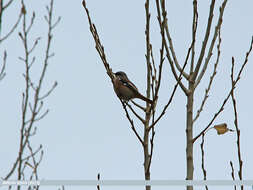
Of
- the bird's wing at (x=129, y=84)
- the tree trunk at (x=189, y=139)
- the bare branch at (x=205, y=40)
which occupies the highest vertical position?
the bird's wing at (x=129, y=84)

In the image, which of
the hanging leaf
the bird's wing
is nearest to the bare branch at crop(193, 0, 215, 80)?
the hanging leaf

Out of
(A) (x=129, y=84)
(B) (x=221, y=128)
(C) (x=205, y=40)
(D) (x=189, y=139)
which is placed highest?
(A) (x=129, y=84)

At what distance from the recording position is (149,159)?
8.37 ft

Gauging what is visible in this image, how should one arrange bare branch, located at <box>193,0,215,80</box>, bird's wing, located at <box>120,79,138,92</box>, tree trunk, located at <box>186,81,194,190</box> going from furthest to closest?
bird's wing, located at <box>120,79,138,92</box> < bare branch, located at <box>193,0,215,80</box> < tree trunk, located at <box>186,81,194,190</box>

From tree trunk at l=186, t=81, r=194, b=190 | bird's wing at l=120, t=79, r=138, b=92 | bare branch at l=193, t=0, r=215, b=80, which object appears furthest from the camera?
bird's wing at l=120, t=79, r=138, b=92

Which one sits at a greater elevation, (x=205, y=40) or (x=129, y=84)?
(x=129, y=84)

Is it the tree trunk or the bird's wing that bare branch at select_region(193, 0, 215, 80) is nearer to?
the tree trunk

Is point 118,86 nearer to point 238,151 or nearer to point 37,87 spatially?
point 37,87

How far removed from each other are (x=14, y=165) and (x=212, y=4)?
101 inches

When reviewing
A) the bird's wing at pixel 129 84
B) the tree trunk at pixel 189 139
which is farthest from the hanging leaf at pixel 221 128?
the bird's wing at pixel 129 84

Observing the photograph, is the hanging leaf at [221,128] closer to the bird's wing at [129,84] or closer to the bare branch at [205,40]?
the bare branch at [205,40]

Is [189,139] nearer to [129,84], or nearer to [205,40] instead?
[205,40]

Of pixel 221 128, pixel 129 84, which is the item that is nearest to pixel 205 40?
pixel 221 128

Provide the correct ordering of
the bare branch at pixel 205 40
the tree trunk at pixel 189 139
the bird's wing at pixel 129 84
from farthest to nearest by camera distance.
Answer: the bird's wing at pixel 129 84, the bare branch at pixel 205 40, the tree trunk at pixel 189 139
